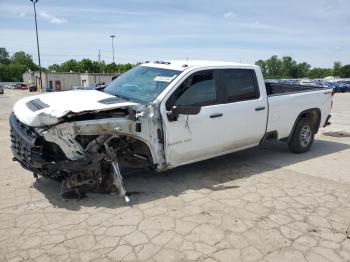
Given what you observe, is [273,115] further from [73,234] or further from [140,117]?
[73,234]

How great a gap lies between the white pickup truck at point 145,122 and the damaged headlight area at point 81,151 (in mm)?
12

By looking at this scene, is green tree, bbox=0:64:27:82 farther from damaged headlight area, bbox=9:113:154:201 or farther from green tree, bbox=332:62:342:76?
damaged headlight area, bbox=9:113:154:201

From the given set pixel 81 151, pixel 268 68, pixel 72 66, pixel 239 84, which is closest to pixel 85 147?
pixel 81 151

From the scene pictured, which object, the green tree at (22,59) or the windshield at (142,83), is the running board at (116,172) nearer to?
the windshield at (142,83)

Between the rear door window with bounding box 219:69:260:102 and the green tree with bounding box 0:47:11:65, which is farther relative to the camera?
the green tree with bounding box 0:47:11:65

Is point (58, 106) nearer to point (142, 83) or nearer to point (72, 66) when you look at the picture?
point (142, 83)

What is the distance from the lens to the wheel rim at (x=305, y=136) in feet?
23.9

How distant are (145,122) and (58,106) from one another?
3.73ft

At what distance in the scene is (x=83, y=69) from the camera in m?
96.8

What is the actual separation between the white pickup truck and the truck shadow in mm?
252

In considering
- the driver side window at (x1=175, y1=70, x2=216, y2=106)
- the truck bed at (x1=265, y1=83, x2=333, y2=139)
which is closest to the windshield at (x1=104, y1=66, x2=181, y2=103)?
the driver side window at (x1=175, y1=70, x2=216, y2=106)

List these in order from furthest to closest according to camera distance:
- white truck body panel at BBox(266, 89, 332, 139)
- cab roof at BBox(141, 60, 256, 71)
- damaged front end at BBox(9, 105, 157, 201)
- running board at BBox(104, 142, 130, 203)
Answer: white truck body panel at BBox(266, 89, 332, 139)
cab roof at BBox(141, 60, 256, 71)
running board at BBox(104, 142, 130, 203)
damaged front end at BBox(9, 105, 157, 201)

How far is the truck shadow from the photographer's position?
188 inches

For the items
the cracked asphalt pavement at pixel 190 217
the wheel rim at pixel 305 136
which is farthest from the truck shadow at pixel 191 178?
the wheel rim at pixel 305 136
